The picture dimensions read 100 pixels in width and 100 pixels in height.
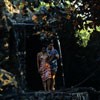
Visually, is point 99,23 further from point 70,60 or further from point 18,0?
point 70,60

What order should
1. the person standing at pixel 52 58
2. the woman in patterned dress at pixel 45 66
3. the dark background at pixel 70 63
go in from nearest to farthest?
the person standing at pixel 52 58 → the woman in patterned dress at pixel 45 66 → the dark background at pixel 70 63

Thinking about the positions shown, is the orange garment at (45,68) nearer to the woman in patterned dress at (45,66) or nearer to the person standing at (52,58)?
the woman in patterned dress at (45,66)

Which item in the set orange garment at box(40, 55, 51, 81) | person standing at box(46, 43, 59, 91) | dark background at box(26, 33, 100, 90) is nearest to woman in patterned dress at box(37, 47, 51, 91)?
orange garment at box(40, 55, 51, 81)

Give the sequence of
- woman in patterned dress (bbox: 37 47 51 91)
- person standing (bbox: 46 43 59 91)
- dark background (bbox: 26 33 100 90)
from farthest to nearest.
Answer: dark background (bbox: 26 33 100 90)
woman in patterned dress (bbox: 37 47 51 91)
person standing (bbox: 46 43 59 91)

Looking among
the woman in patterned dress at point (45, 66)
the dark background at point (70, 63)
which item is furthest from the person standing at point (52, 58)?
the dark background at point (70, 63)

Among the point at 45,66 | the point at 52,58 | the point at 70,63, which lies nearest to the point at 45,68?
the point at 45,66

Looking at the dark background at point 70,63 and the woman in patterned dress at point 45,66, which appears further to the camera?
the dark background at point 70,63

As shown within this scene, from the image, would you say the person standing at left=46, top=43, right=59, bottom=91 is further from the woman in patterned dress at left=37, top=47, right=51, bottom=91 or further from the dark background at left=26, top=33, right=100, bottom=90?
the dark background at left=26, top=33, right=100, bottom=90

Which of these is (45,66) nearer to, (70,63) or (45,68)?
→ (45,68)

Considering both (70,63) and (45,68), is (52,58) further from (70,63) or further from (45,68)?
(70,63)

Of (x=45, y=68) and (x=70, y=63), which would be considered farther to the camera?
(x=70, y=63)

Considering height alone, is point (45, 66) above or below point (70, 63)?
above

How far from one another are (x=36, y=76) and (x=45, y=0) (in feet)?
26.8

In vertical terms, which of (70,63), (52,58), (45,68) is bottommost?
(70,63)
